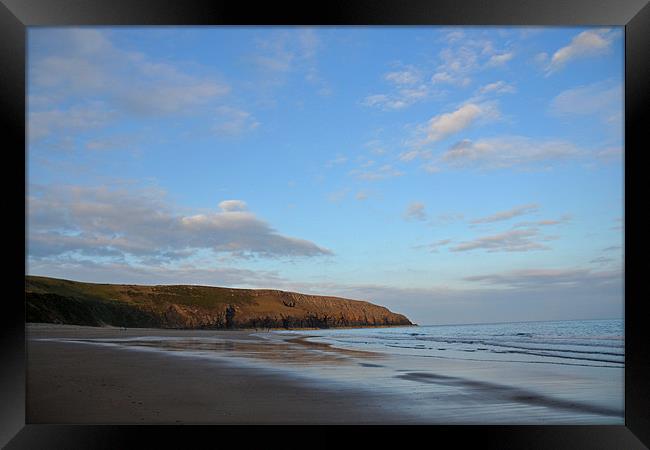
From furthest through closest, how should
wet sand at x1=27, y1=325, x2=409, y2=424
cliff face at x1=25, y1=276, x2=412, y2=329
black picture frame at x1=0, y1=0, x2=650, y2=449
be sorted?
cliff face at x1=25, y1=276, x2=412, y2=329 → wet sand at x1=27, y1=325, x2=409, y2=424 → black picture frame at x1=0, y1=0, x2=650, y2=449

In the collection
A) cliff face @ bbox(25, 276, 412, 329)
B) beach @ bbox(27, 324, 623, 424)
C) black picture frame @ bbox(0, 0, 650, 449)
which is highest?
black picture frame @ bbox(0, 0, 650, 449)

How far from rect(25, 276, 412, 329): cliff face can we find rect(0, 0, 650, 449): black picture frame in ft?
79.7

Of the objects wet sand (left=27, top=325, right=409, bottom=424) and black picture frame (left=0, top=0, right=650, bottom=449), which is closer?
black picture frame (left=0, top=0, right=650, bottom=449)

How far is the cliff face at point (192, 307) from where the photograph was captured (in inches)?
1059

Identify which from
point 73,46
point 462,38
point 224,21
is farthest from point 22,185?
point 462,38

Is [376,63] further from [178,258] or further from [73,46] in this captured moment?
[178,258]

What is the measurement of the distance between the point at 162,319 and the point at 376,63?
1076 inches

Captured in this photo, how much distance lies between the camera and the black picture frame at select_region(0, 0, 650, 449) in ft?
11.3

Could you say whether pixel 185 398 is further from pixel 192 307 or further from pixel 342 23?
pixel 192 307

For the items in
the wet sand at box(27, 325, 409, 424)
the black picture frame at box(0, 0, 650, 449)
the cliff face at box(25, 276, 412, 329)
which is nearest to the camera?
the black picture frame at box(0, 0, 650, 449)

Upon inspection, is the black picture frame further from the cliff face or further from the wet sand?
the cliff face

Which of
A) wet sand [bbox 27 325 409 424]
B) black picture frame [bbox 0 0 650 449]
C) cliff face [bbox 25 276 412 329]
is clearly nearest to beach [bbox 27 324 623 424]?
wet sand [bbox 27 325 409 424]

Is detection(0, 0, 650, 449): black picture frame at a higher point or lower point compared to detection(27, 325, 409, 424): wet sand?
higher

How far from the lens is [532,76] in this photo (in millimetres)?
10359
